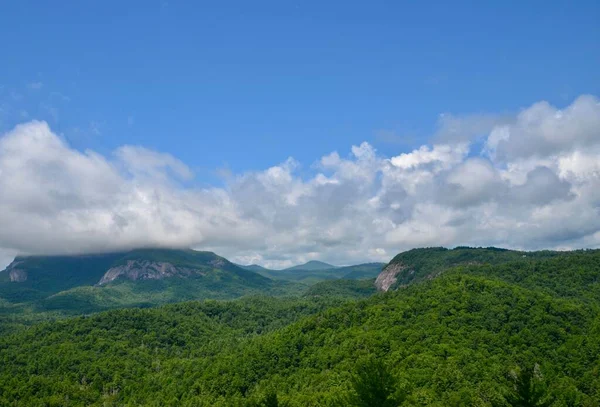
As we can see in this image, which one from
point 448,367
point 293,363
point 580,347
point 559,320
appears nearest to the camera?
point 448,367

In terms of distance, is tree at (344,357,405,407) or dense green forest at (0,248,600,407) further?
dense green forest at (0,248,600,407)

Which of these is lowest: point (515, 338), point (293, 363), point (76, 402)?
point (76, 402)

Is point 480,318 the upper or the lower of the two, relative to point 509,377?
upper

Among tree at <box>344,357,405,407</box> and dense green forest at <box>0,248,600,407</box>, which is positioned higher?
tree at <box>344,357,405,407</box>

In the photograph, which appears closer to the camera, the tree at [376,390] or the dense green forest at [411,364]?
the tree at [376,390]

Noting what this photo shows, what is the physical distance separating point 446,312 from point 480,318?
14.6 m

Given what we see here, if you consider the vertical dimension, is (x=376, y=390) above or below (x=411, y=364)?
above

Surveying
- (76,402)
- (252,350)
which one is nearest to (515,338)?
(252,350)

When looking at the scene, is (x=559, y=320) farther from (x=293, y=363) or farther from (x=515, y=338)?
(x=293, y=363)

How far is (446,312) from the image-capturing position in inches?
7367

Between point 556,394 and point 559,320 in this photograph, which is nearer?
point 556,394

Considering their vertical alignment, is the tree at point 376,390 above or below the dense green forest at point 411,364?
above

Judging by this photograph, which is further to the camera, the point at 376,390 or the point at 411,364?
the point at 411,364

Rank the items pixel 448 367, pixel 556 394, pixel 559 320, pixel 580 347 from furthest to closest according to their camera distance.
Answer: pixel 559 320, pixel 580 347, pixel 448 367, pixel 556 394
